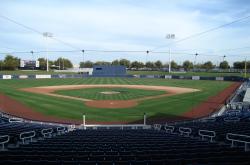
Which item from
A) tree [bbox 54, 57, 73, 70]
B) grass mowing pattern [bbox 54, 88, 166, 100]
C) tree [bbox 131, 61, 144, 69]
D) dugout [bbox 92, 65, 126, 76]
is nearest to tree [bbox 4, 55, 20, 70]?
tree [bbox 54, 57, 73, 70]

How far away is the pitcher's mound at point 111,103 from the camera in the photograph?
33875 mm

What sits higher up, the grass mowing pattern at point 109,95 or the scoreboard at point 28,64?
the scoreboard at point 28,64

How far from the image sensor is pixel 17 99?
3944 centimetres

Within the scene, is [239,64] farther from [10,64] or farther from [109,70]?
[10,64]

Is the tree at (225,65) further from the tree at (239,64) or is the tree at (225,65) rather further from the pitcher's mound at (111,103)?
the pitcher's mound at (111,103)

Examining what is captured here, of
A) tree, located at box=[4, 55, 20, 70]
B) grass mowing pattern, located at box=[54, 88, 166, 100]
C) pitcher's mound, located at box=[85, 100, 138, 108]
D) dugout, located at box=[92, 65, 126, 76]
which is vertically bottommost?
pitcher's mound, located at box=[85, 100, 138, 108]

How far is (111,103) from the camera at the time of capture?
117 ft

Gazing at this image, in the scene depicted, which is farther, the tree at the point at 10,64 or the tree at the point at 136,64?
the tree at the point at 136,64

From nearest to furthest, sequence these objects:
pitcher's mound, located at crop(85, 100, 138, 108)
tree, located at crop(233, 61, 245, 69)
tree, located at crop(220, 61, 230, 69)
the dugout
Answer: pitcher's mound, located at crop(85, 100, 138, 108) → the dugout → tree, located at crop(233, 61, 245, 69) → tree, located at crop(220, 61, 230, 69)

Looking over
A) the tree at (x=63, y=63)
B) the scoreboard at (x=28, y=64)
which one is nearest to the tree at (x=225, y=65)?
the tree at (x=63, y=63)

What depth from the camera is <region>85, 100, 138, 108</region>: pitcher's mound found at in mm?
33875

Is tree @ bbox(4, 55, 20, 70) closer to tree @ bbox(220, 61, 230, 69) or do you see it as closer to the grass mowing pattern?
Result: the grass mowing pattern

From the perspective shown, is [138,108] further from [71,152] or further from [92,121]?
[71,152]

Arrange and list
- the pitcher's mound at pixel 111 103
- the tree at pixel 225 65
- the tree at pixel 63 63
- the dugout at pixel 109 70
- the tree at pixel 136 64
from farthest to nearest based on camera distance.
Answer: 1. the tree at pixel 136 64
2. the tree at pixel 63 63
3. the tree at pixel 225 65
4. the dugout at pixel 109 70
5. the pitcher's mound at pixel 111 103
